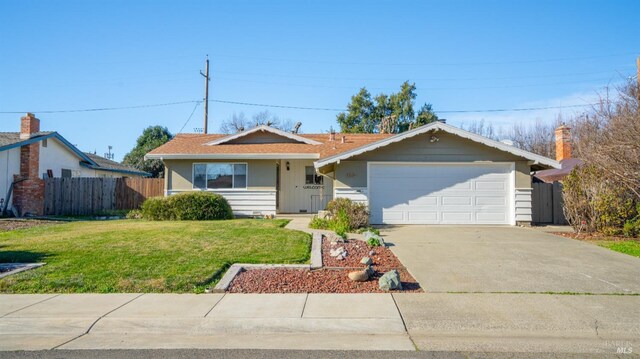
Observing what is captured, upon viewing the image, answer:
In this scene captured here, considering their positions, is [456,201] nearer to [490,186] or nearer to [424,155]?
[490,186]

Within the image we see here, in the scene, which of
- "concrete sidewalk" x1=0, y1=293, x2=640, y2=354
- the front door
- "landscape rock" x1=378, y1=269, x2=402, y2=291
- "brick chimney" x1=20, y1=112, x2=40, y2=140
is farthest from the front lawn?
"brick chimney" x1=20, y1=112, x2=40, y2=140

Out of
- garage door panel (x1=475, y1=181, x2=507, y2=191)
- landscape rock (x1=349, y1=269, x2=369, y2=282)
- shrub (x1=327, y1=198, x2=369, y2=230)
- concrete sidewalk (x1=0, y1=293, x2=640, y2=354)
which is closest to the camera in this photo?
concrete sidewalk (x1=0, y1=293, x2=640, y2=354)

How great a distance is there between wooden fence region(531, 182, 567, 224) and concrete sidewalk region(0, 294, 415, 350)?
12555 millimetres

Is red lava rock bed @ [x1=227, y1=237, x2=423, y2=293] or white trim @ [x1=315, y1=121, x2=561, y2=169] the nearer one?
red lava rock bed @ [x1=227, y1=237, x2=423, y2=293]

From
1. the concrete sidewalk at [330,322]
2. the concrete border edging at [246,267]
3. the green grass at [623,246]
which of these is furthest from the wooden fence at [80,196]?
the green grass at [623,246]

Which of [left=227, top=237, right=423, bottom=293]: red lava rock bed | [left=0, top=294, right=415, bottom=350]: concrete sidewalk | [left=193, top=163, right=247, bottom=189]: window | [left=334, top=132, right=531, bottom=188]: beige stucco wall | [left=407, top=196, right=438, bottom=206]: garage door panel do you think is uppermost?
[left=334, top=132, right=531, bottom=188]: beige stucco wall

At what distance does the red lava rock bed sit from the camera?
262 inches

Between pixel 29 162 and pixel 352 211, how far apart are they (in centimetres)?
1556

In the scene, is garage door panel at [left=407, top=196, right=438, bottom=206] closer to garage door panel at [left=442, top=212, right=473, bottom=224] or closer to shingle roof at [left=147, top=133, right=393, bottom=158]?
garage door panel at [left=442, top=212, right=473, bottom=224]

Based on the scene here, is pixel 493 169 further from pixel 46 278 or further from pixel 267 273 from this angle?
pixel 46 278

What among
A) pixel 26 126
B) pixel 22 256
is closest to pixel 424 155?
pixel 22 256

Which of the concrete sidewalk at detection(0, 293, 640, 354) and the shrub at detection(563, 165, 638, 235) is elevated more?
the shrub at detection(563, 165, 638, 235)

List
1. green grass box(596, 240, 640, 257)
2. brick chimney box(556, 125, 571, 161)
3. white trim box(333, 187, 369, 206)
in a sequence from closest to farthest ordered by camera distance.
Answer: green grass box(596, 240, 640, 257) → white trim box(333, 187, 369, 206) → brick chimney box(556, 125, 571, 161)

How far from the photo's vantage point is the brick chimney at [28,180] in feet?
59.7
